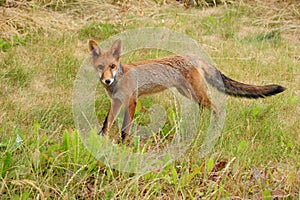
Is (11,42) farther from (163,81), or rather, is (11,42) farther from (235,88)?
(235,88)

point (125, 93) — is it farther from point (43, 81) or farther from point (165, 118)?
point (43, 81)

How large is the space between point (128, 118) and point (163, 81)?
584 millimetres

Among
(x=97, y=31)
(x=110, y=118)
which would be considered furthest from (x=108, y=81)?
(x=97, y=31)

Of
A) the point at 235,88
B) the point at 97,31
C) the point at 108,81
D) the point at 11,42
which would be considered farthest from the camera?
the point at 97,31

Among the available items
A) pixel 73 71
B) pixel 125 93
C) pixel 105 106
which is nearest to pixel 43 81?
pixel 73 71

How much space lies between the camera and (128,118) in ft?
13.4

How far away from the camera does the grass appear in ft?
10.3

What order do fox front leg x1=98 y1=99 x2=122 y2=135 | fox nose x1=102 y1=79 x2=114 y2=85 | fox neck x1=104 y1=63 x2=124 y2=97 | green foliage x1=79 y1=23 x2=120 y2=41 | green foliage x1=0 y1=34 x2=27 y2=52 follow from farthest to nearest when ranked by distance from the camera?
green foliage x1=79 y1=23 x2=120 y2=41 < green foliage x1=0 y1=34 x2=27 y2=52 < fox neck x1=104 y1=63 x2=124 y2=97 < fox front leg x1=98 y1=99 x2=122 y2=135 < fox nose x1=102 y1=79 x2=114 y2=85

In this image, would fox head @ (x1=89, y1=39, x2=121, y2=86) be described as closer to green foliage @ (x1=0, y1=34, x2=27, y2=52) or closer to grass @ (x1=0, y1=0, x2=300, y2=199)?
grass @ (x1=0, y1=0, x2=300, y2=199)

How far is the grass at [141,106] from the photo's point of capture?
3.14m

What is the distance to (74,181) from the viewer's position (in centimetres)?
314

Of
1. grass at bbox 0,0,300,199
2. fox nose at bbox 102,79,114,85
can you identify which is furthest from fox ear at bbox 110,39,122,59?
grass at bbox 0,0,300,199

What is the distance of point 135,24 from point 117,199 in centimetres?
440

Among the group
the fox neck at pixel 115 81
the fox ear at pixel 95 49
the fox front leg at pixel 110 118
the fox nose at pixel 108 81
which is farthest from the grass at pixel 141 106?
the fox ear at pixel 95 49
